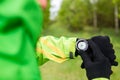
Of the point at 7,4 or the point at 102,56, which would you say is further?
the point at 102,56

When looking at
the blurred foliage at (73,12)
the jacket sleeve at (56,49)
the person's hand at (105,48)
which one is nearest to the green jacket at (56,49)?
the jacket sleeve at (56,49)

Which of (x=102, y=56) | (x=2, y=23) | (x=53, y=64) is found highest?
(x=2, y=23)

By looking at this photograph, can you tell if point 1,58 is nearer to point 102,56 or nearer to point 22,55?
point 22,55

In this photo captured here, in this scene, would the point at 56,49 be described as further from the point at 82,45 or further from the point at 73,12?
the point at 73,12

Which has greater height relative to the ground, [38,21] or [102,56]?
[38,21]

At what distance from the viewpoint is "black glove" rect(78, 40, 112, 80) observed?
1.28 m

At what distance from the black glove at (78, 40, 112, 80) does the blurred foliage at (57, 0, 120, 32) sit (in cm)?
2925

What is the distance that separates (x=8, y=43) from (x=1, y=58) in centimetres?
3

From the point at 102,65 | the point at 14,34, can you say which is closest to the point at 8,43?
the point at 14,34

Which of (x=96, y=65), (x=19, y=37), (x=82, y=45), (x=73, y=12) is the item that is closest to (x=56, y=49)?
(x=82, y=45)

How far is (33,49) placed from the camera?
997 mm

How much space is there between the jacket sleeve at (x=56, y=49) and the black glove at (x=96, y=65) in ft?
0.58

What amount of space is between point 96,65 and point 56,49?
0.30m

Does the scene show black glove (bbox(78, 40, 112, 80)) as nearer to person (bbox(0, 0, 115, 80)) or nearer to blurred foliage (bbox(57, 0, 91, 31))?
person (bbox(0, 0, 115, 80))
